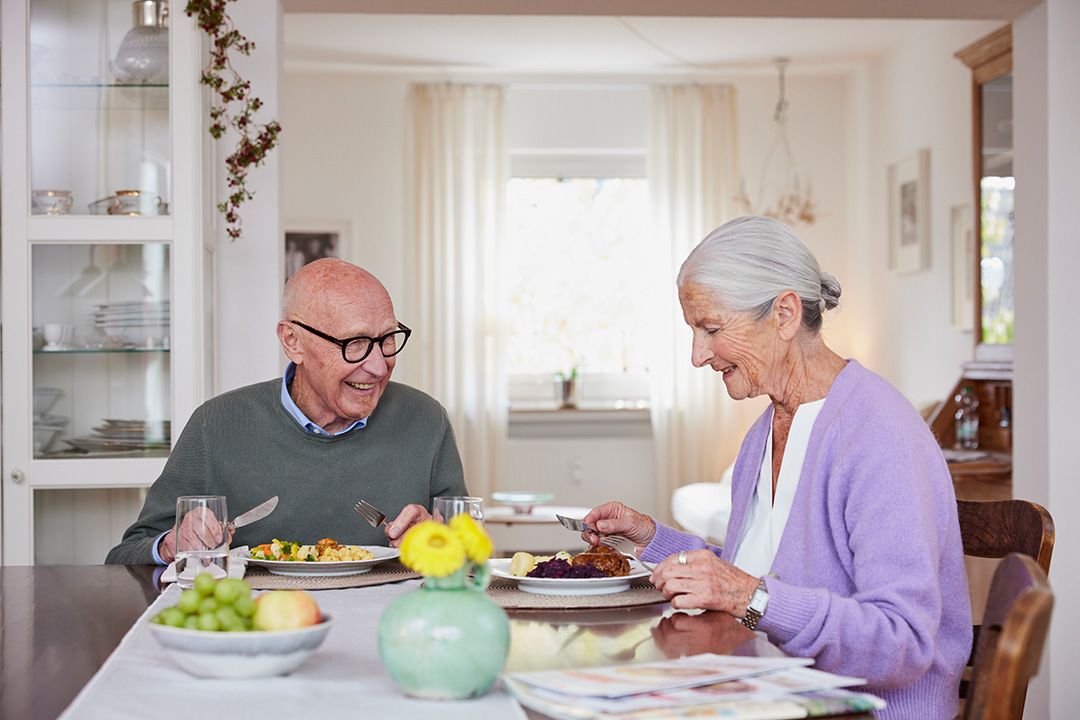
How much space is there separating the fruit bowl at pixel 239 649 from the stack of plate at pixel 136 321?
6.67ft

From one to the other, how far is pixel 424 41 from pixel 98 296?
3.80m

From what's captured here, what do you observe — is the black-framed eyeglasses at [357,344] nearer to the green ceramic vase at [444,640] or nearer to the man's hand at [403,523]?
the man's hand at [403,523]

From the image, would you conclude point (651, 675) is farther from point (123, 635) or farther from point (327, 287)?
point (327, 287)

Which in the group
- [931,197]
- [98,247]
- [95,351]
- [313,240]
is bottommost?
[95,351]

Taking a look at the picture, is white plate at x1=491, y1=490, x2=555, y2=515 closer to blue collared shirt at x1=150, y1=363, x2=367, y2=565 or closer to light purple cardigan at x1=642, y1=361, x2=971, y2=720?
blue collared shirt at x1=150, y1=363, x2=367, y2=565

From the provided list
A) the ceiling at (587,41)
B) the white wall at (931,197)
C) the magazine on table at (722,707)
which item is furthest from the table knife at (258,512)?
the ceiling at (587,41)

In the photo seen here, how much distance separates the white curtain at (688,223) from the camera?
7352mm

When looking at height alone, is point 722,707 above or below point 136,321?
below

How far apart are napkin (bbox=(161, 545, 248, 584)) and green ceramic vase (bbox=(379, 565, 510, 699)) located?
62 cm

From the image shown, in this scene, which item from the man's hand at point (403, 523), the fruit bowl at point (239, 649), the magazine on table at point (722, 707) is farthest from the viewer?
the man's hand at point (403, 523)

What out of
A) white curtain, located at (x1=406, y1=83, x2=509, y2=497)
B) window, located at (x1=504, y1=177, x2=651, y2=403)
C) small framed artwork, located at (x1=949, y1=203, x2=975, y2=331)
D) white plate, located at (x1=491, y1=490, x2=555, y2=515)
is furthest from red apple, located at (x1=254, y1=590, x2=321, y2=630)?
window, located at (x1=504, y1=177, x2=651, y2=403)

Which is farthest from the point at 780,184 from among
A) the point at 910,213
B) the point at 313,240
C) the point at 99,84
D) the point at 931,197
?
the point at 99,84

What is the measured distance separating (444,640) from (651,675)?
0.21m

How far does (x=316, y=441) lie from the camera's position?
7.70 feet
